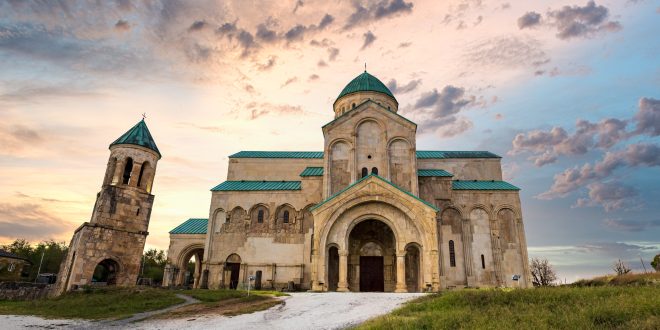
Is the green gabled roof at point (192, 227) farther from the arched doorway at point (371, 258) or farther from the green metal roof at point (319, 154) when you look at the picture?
the arched doorway at point (371, 258)

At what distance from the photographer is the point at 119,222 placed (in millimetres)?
25938

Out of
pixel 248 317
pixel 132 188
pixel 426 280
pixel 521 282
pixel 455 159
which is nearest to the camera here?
pixel 248 317

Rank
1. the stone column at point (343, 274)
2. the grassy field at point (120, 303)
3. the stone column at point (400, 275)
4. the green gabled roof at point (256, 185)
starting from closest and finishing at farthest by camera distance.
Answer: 1. the grassy field at point (120, 303)
2. the stone column at point (400, 275)
3. the stone column at point (343, 274)
4. the green gabled roof at point (256, 185)

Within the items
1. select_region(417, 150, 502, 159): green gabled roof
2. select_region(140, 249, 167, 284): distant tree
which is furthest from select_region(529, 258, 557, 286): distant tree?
select_region(140, 249, 167, 284): distant tree

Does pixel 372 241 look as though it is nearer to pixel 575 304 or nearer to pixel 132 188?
pixel 575 304

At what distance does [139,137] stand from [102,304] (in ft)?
46.2

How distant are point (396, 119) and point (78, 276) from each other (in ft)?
77.8

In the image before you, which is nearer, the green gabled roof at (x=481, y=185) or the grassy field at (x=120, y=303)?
the grassy field at (x=120, y=303)

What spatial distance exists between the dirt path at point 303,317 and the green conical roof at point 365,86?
20360 millimetres

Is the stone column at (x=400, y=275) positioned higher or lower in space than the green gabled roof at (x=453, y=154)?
lower

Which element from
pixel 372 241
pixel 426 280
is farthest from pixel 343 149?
pixel 426 280

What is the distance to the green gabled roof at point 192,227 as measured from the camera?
101 feet

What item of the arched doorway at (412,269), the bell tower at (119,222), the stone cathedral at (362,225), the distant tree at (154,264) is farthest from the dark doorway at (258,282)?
the distant tree at (154,264)

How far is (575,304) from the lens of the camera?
9.76 metres
